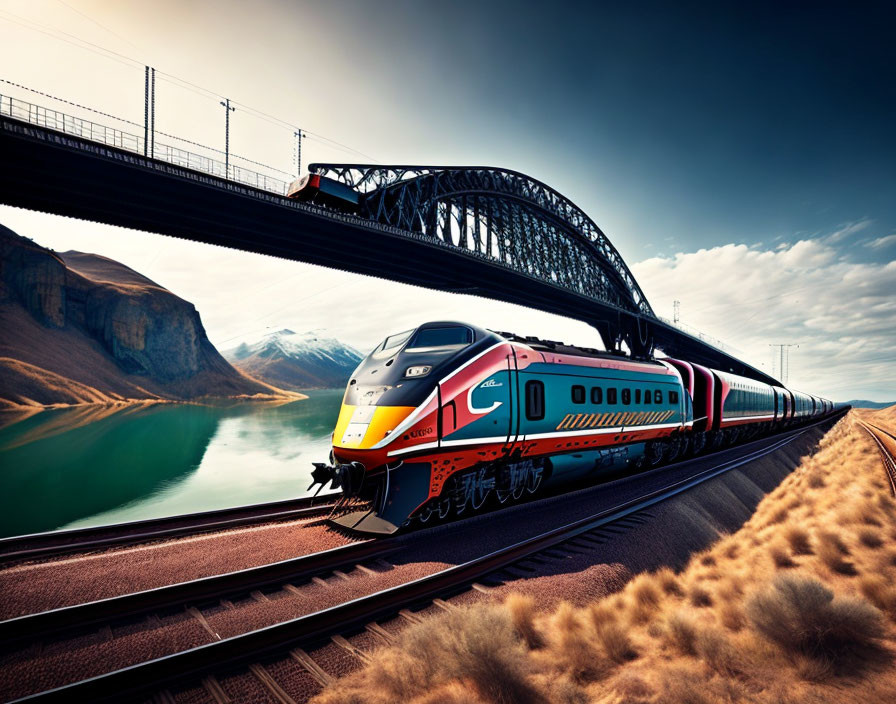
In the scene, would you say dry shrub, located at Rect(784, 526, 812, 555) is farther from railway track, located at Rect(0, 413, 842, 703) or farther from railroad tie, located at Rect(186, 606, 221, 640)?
railroad tie, located at Rect(186, 606, 221, 640)

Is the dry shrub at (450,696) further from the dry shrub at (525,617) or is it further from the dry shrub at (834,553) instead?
the dry shrub at (834,553)

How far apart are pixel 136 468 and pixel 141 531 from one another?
18206 mm

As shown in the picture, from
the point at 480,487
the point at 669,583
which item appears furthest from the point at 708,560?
the point at 480,487

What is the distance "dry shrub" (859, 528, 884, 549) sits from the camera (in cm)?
825

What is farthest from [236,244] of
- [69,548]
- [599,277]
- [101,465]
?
[599,277]

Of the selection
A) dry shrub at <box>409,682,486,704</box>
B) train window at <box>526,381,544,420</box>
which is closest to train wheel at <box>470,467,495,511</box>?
train window at <box>526,381,544,420</box>

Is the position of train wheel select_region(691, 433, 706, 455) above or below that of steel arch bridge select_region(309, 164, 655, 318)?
below

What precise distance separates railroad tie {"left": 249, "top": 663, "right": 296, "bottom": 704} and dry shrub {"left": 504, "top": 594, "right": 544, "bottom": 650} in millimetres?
2338

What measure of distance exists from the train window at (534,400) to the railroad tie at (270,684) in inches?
273

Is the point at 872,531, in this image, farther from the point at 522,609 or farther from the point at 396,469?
the point at 396,469

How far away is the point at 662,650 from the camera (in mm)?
4945

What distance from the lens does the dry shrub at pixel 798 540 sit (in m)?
8.23

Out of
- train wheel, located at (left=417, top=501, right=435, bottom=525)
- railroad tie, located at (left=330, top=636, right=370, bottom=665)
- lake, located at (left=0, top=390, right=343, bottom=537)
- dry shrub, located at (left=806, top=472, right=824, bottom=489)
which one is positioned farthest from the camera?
lake, located at (left=0, top=390, right=343, bottom=537)

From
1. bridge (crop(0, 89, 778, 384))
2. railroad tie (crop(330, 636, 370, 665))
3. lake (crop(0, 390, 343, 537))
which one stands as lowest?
lake (crop(0, 390, 343, 537))
